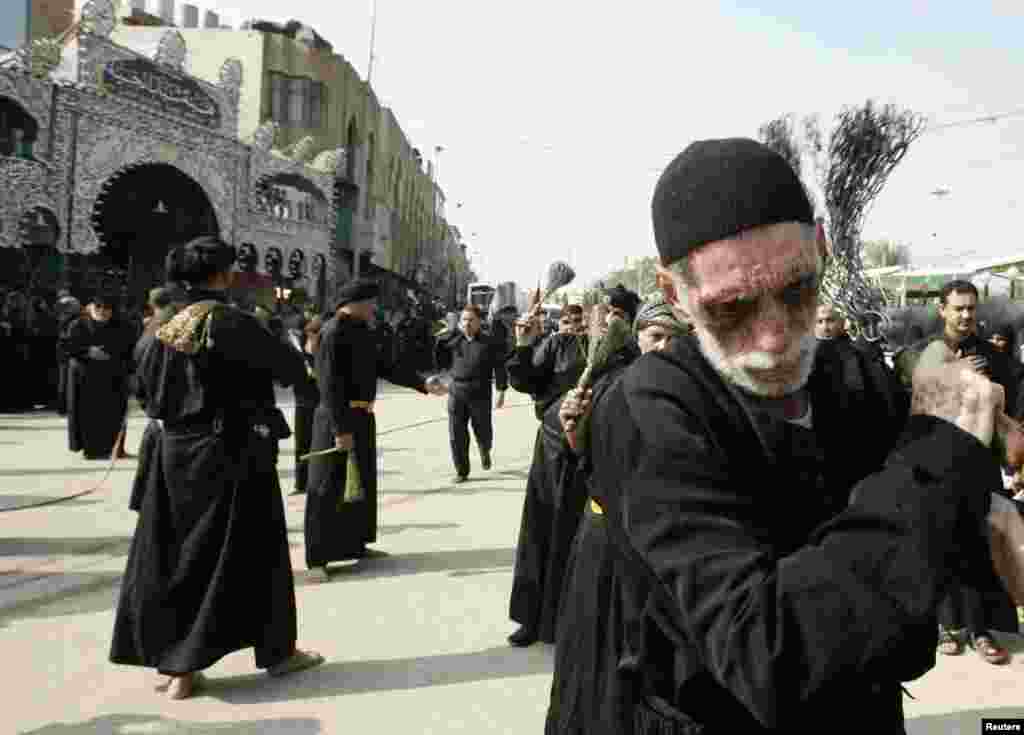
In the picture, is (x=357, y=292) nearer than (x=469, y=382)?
Yes

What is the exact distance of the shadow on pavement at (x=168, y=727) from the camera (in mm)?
3396

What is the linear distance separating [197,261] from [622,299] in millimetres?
2227

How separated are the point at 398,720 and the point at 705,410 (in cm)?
283

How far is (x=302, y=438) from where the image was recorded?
26.7ft

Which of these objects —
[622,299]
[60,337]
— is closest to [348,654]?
[622,299]

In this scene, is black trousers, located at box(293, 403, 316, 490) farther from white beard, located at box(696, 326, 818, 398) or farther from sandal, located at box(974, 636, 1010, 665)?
white beard, located at box(696, 326, 818, 398)

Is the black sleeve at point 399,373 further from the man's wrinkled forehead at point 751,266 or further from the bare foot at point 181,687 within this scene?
the man's wrinkled forehead at point 751,266

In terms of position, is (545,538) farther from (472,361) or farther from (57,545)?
(472,361)

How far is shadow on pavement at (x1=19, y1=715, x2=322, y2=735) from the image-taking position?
3.40 metres

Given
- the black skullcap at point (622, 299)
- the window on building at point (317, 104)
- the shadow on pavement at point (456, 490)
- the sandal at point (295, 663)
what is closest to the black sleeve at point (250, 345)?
the sandal at point (295, 663)

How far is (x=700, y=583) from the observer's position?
3.51 ft

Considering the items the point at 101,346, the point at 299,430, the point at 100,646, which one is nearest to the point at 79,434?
the point at 101,346

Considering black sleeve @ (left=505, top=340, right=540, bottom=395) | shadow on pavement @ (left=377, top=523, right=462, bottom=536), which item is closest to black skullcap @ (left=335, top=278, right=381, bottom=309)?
black sleeve @ (left=505, top=340, right=540, bottom=395)

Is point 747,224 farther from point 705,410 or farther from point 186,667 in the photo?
point 186,667
